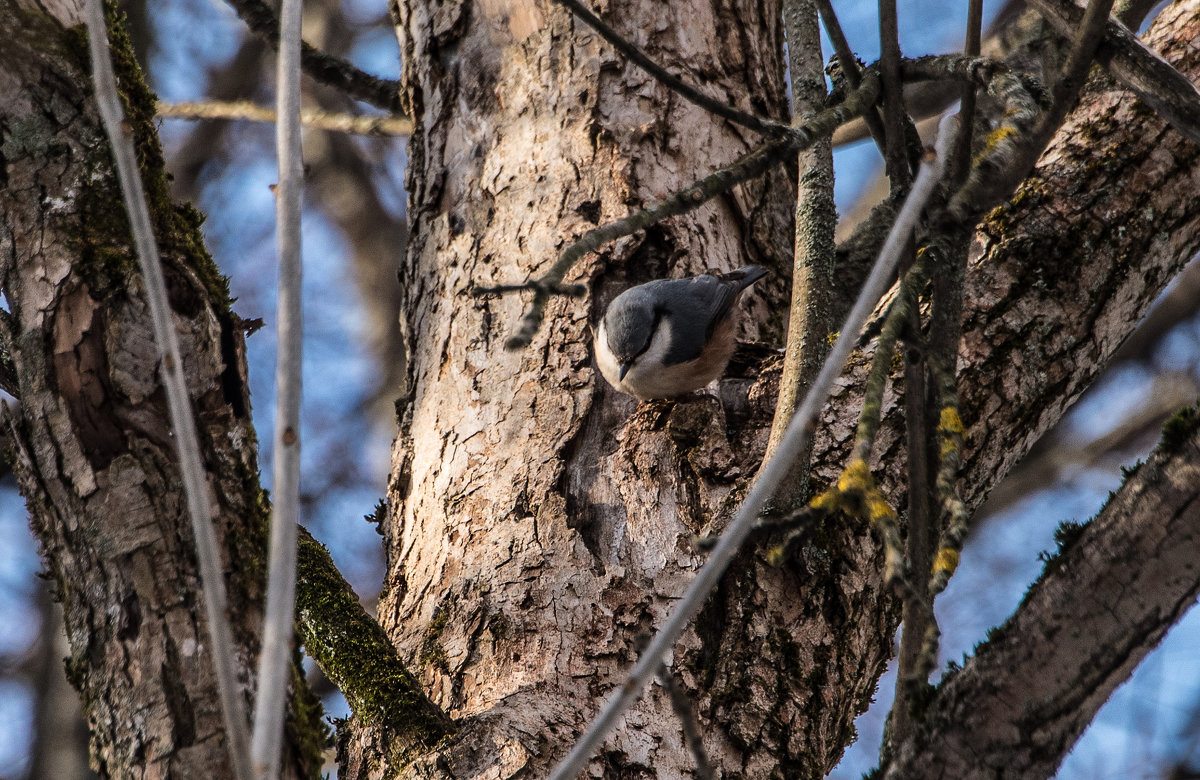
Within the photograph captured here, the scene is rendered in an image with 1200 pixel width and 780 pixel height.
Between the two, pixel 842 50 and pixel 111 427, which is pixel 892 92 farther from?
pixel 111 427

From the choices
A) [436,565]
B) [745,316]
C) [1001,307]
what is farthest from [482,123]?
[1001,307]

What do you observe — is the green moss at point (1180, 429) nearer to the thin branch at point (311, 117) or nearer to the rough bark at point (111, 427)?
the rough bark at point (111, 427)

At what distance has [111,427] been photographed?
4.08ft

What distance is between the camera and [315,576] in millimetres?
1626

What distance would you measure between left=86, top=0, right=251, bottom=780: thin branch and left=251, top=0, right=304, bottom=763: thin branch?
3 cm

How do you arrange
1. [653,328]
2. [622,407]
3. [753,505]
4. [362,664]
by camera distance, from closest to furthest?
[753,505] → [362,664] → [622,407] → [653,328]

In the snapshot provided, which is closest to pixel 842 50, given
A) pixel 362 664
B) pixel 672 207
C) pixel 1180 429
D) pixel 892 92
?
pixel 892 92

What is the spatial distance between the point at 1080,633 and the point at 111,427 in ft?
3.54

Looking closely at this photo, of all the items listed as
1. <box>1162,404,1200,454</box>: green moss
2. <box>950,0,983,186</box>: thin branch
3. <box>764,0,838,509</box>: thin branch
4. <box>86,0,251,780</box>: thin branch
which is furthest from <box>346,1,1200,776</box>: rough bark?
<box>1162,404,1200,454</box>: green moss

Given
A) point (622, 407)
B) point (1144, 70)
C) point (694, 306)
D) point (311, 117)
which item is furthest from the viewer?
point (311, 117)

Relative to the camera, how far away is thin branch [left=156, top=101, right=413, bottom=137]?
9.30 ft

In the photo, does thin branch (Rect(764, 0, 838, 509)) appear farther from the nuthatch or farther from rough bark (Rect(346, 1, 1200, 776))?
the nuthatch

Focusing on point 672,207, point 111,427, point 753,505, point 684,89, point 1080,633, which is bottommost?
point 1080,633

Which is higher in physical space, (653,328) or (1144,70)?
(653,328)
